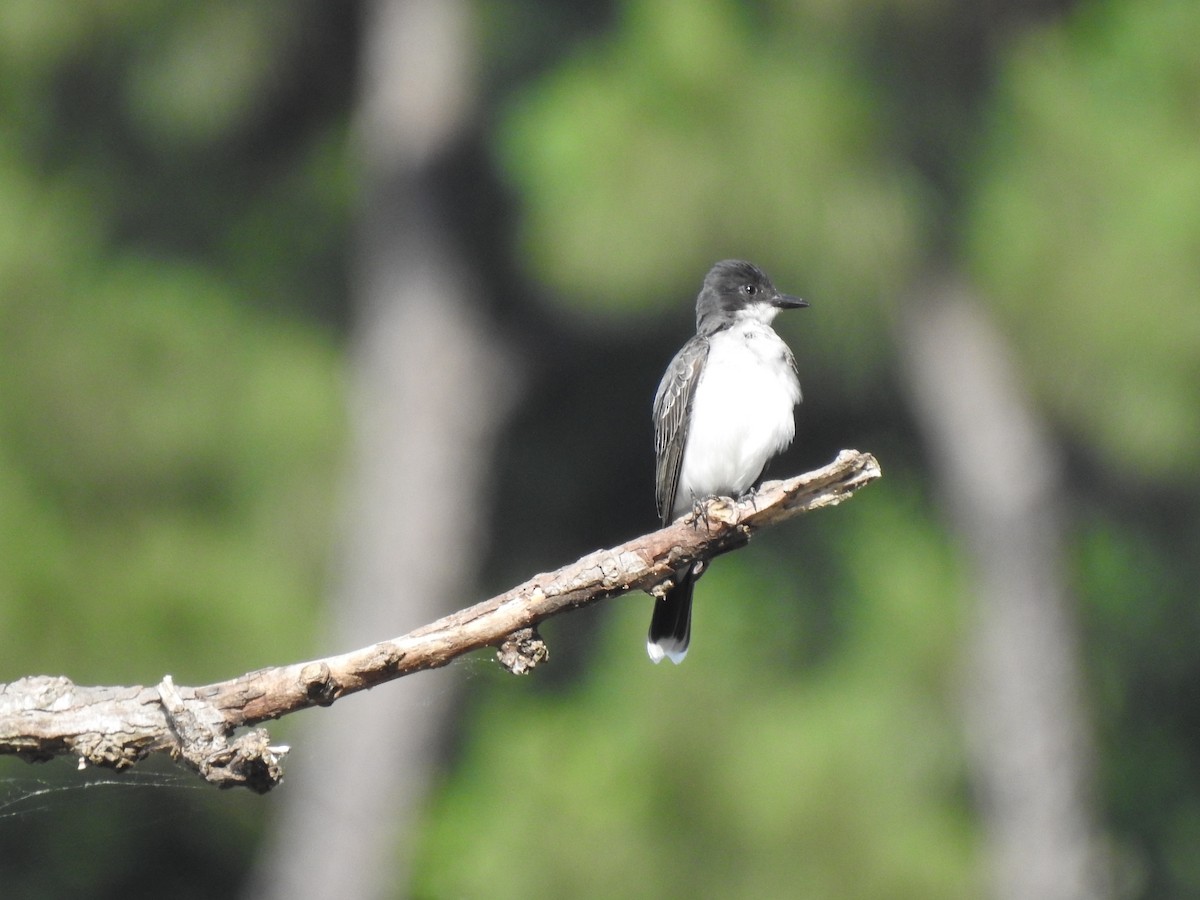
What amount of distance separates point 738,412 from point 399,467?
4153 mm

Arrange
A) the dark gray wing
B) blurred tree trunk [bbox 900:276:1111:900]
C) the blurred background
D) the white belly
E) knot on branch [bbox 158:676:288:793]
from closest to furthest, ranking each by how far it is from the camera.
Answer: knot on branch [bbox 158:676:288:793], the white belly, the dark gray wing, the blurred background, blurred tree trunk [bbox 900:276:1111:900]

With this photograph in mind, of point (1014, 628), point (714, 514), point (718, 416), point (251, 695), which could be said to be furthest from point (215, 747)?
point (1014, 628)

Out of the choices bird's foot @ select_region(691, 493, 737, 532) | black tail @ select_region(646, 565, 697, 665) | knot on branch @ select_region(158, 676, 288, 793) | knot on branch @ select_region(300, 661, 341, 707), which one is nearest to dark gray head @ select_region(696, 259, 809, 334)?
black tail @ select_region(646, 565, 697, 665)

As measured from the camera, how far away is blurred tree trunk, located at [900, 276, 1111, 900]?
6.54 meters

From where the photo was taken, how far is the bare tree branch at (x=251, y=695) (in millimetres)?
2639

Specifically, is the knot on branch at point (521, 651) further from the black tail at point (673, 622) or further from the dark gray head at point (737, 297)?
the dark gray head at point (737, 297)

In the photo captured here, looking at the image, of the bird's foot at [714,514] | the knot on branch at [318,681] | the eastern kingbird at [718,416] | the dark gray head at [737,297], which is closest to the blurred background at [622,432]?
the dark gray head at [737,297]

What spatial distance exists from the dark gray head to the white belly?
0.49 ft

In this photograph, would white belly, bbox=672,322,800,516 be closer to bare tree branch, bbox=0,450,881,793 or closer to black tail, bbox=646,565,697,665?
black tail, bbox=646,565,697,665

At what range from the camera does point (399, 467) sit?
7.89 m

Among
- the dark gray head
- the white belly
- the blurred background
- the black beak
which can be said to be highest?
the blurred background

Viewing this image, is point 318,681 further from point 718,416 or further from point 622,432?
point 622,432

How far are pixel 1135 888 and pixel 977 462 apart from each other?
2.08 metres

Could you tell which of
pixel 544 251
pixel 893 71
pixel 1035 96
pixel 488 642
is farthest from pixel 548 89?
pixel 488 642
